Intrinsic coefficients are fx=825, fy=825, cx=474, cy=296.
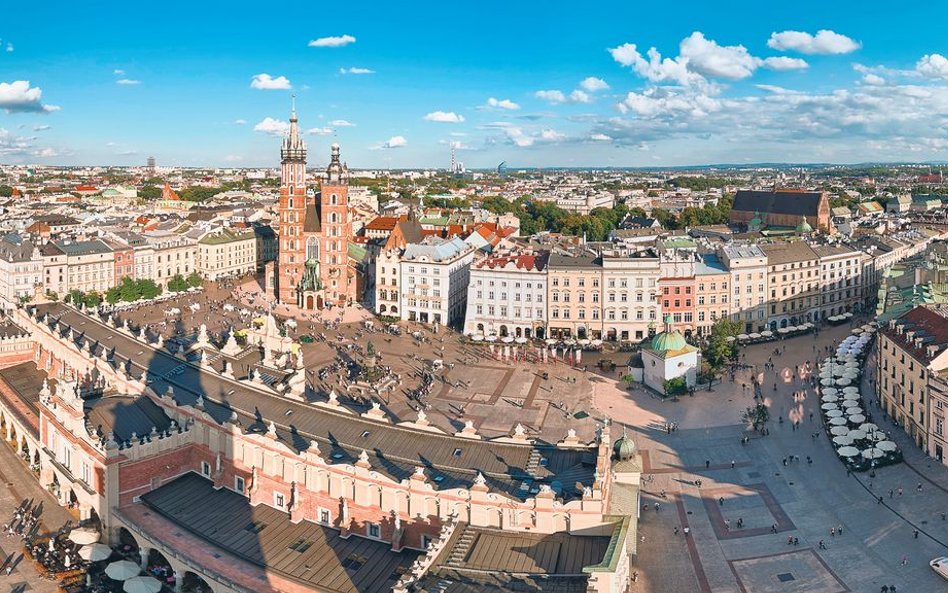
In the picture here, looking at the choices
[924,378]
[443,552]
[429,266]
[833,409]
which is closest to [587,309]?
[429,266]

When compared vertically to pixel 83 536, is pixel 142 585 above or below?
below

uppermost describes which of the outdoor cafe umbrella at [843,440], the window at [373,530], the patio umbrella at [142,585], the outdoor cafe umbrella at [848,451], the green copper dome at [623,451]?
the green copper dome at [623,451]

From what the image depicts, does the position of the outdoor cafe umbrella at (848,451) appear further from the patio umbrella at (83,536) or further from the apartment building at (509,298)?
the patio umbrella at (83,536)

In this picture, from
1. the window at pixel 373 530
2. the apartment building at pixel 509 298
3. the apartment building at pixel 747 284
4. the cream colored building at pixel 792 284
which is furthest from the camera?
the cream colored building at pixel 792 284

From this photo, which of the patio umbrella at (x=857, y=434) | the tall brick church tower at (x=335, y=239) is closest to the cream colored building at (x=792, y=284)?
the patio umbrella at (x=857, y=434)

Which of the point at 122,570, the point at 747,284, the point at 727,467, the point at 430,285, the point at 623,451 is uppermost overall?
the point at 747,284

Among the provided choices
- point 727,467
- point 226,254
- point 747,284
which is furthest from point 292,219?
point 727,467

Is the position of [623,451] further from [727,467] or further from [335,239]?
[335,239]
